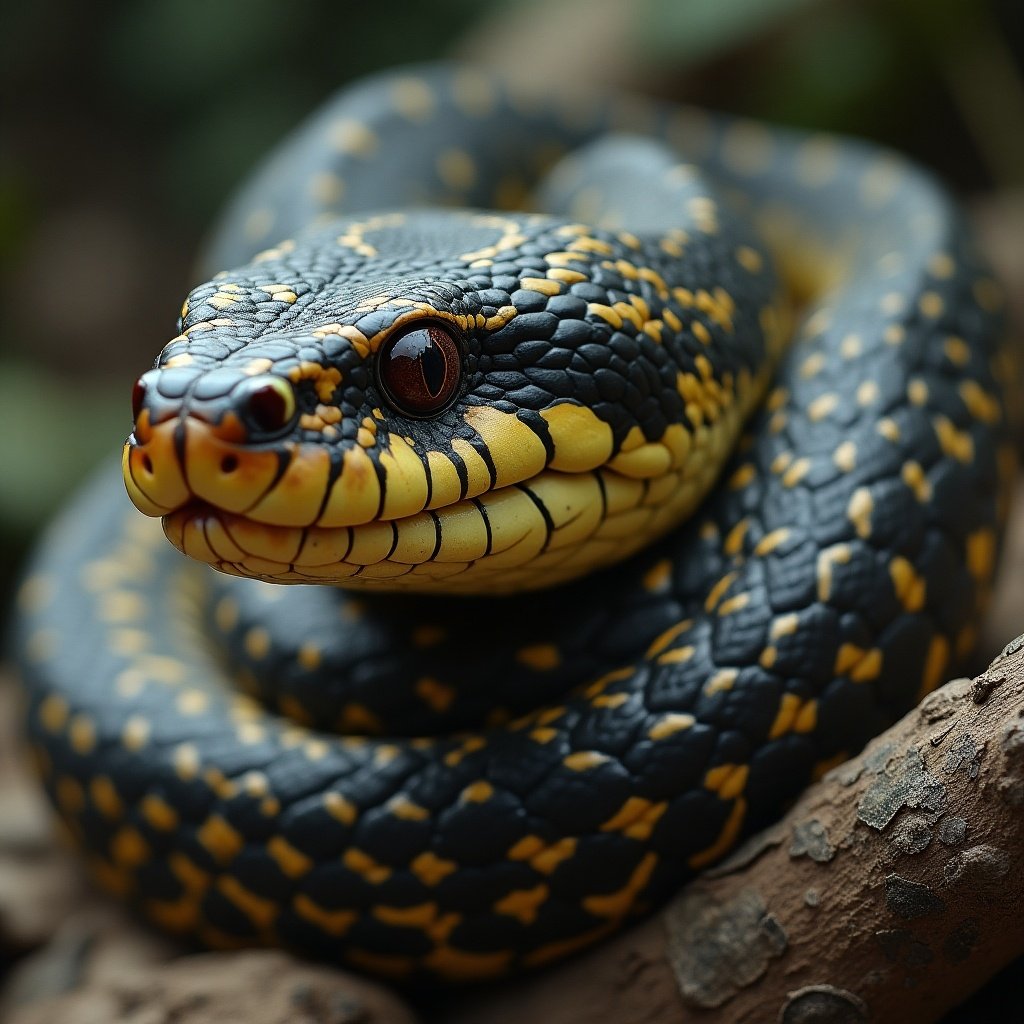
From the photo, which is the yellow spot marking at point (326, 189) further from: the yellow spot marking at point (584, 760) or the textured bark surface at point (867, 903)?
the textured bark surface at point (867, 903)

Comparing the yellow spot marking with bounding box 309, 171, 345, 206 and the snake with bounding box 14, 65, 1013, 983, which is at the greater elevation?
the yellow spot marking with bounding box 309, 171, 345, 206

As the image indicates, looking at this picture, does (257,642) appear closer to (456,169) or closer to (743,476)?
(743,476)

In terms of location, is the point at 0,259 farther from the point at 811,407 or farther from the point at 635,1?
the point at 811,407

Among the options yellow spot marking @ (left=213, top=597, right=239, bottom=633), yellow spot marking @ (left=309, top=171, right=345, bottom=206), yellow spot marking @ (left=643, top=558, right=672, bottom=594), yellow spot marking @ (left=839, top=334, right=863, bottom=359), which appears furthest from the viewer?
yellow spot marking @ (left=309, top=171, right=345, bottom=206)

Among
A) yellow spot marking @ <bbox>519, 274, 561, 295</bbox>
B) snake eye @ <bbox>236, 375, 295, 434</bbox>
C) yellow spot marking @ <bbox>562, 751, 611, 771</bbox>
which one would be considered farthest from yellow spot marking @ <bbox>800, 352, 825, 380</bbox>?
snake eye @ <bbox>236, 375, 295, 434</bbox>

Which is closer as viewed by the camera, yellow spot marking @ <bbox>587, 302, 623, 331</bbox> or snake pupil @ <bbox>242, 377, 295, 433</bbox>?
snake pupil @ <bbox>242, 377, 295, 433</bbox>

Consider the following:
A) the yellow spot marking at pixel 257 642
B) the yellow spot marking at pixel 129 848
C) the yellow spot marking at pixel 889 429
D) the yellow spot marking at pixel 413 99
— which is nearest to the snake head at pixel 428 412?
the yellow spot marking at pixel 889 429

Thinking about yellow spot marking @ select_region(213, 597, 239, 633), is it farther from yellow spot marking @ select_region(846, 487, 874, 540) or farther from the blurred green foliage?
the blurred green foliage

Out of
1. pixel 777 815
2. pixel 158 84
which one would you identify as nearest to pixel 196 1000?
pixel 777 815
